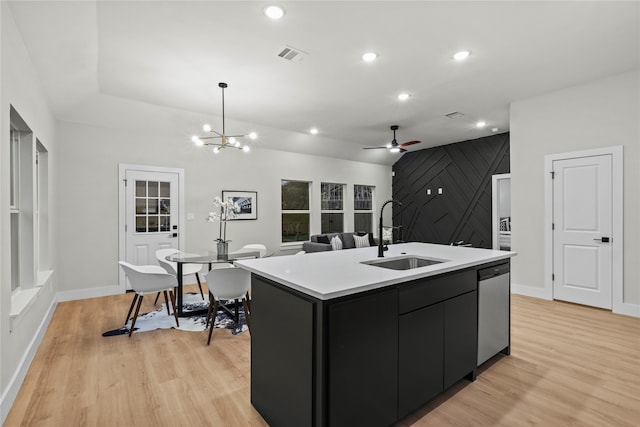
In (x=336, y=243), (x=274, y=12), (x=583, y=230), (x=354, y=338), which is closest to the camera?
(x=354, y=338)

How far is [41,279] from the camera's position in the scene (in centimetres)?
342

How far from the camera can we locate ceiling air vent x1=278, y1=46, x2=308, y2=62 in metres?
3.12

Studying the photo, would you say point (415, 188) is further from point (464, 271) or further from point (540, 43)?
point (464, 271)

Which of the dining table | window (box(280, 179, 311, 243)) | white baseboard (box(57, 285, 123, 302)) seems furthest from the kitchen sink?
window (box(280, 179, 311, 243))

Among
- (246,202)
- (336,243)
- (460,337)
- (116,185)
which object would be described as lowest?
(460,337)

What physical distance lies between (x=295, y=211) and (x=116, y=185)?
348 cm

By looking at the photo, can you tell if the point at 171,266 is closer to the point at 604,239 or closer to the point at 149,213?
the point at 149,213

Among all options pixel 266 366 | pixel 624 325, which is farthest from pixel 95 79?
pixel 624 325

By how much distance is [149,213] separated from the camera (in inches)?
203

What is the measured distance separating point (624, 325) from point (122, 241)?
6.70 m

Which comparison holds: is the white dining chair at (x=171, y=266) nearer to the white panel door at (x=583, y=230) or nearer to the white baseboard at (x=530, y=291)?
the white baseboard at (x=530, y=291)

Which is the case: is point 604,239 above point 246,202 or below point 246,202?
below

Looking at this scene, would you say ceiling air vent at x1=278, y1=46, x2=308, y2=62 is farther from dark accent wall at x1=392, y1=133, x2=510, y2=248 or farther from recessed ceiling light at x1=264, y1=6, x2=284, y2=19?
dark accent wall at x1=392, y1=133, x2=510, y2=248

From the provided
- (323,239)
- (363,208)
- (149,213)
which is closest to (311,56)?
(149,213)
